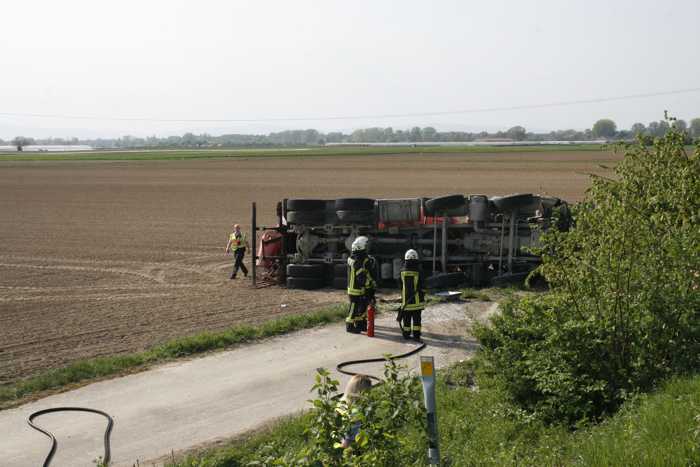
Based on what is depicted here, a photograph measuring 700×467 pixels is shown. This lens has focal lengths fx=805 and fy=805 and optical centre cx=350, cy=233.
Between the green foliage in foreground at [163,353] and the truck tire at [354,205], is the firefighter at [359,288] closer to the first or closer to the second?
the green foliage in foreground at [163,353]

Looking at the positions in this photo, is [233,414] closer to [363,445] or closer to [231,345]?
[231,345]

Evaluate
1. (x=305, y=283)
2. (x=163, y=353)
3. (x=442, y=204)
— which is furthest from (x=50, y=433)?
(x=442, y=204)

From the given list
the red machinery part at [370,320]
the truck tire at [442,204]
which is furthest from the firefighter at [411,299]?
the truck tire at [442,204]

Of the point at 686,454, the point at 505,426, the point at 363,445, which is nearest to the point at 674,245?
the point at 505,426

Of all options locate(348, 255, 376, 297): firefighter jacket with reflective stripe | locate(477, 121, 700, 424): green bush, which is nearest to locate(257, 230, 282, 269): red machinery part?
locate(348, 255, 376, 297): firefighter jacket with reflective stripe

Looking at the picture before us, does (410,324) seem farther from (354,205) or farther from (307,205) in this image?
(307,205)

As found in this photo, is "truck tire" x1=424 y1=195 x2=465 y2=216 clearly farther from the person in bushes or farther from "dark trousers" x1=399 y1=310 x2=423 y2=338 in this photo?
the person in bushes

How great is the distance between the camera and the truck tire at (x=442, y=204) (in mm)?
18203

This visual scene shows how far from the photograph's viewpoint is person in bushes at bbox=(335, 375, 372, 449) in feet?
18.9

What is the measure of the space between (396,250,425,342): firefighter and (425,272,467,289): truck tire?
4322 millimetres

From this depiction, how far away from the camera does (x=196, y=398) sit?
10312mm

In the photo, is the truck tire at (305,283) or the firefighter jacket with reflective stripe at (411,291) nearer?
the firefighter jacket with reflective stripe at (411,291)

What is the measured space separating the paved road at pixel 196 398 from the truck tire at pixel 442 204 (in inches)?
185

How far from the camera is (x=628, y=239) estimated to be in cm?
859
